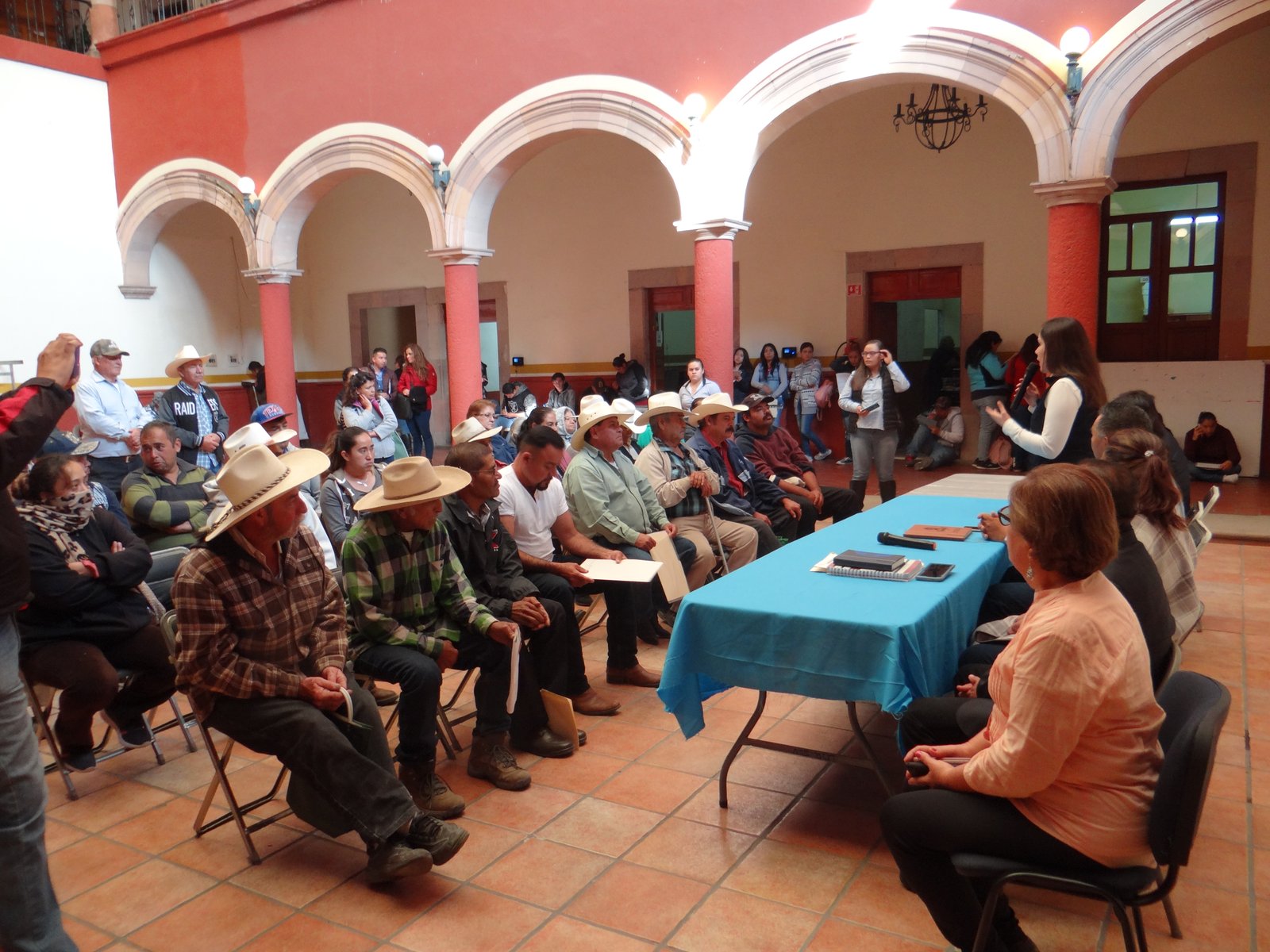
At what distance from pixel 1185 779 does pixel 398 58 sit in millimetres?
9416

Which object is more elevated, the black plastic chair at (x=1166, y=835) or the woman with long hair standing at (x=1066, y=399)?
the woman with long hair standing at (x=1066, y=399)

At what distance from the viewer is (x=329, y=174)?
9938 mm

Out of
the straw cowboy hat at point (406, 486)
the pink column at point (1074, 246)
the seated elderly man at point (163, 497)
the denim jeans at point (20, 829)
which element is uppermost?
the pink column at point (1074, 246)

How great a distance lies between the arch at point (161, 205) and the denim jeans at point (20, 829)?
9086 mm

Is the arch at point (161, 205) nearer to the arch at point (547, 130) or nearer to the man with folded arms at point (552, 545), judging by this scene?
the arch at point (547, 130)

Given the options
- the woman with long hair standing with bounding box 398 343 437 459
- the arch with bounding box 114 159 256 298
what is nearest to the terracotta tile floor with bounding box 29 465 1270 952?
the woman with long hair standing with bounding box 398 343 437 459

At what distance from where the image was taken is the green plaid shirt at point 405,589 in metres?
3.13

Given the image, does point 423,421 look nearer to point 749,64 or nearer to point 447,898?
point 749,64

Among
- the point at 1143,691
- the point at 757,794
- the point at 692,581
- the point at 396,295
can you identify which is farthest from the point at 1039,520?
the point at 396,295

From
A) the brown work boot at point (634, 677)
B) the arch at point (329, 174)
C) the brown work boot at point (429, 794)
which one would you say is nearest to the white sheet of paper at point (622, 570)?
the brown work boot at point (634, 677)

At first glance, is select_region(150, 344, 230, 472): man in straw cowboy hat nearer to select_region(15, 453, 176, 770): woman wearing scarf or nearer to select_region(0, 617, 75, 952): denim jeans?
select_region(15, 453, 176, 770): woman wearing scarf

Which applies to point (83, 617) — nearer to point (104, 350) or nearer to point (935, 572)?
point (935, 572)

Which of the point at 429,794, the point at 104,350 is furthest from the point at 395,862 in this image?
the point at 104,350

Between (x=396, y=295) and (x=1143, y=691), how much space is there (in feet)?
45.0
